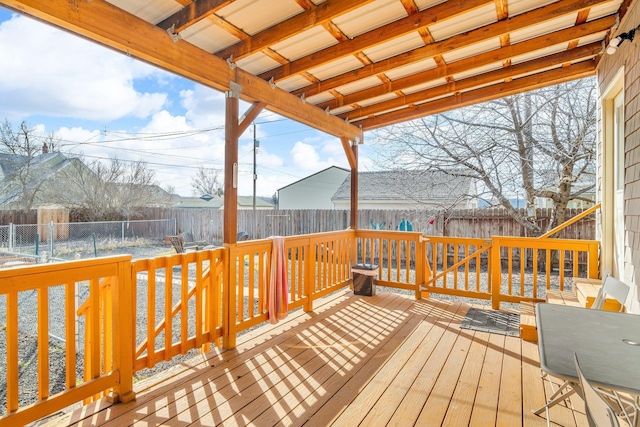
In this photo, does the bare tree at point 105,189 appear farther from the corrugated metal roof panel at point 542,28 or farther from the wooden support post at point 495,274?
the corrugated metal roof panel at point 542,28

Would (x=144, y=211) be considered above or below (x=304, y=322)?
above

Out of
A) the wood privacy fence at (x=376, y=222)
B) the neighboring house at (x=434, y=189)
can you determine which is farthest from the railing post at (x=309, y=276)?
the wood privacy fence at (x=376, y=222)

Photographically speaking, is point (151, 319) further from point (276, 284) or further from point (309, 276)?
point (309, 276)

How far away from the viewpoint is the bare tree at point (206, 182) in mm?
22344

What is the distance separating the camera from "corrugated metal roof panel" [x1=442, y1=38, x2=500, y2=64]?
3.31 m

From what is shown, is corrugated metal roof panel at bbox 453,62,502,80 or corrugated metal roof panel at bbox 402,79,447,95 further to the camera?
Answer: corrugated metal roof panel at bbox 402,79,447,95

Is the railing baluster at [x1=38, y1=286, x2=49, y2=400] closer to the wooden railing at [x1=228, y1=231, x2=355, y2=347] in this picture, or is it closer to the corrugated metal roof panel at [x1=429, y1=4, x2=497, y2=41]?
the wooden railing at [x1=228, y1=231, x2=355, y2=347]

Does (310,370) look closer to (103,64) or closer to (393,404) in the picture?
(393,404)

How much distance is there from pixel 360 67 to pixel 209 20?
162cm

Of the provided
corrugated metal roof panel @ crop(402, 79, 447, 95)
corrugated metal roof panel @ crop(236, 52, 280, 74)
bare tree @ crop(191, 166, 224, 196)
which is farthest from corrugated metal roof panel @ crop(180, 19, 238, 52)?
bare tree @ crop(191, 166, 224, 196)

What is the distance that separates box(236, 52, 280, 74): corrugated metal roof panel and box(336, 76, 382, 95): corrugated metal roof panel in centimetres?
88

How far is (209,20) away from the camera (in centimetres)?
250

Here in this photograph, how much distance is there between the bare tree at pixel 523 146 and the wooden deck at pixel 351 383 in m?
5.00

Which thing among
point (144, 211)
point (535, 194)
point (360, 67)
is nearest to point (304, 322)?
point (360, 67)
